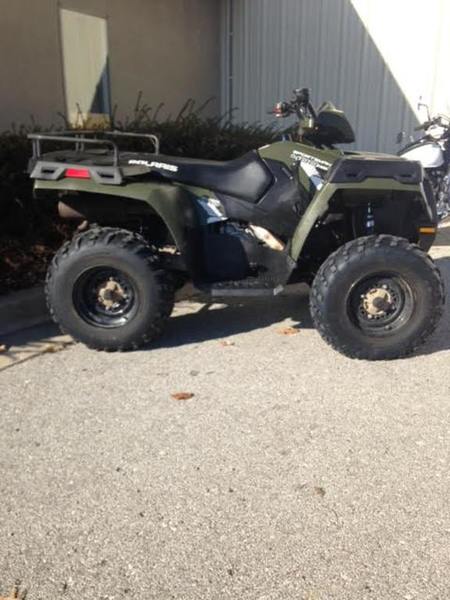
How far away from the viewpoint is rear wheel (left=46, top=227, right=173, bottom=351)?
3910 mm

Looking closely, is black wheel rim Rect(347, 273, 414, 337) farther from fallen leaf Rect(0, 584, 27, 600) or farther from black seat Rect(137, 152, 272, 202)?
fallen leaf Rect(0, 584, 27, 600)

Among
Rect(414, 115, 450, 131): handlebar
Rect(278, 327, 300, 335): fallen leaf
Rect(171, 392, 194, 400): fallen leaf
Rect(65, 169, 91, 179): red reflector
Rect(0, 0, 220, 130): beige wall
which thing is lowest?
Rect(171, 392, 194, 400): fallen leaf

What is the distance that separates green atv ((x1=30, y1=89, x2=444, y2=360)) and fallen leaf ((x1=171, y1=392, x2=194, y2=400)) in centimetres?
68

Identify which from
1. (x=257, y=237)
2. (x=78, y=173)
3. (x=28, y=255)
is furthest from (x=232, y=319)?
(x=28, y=255)

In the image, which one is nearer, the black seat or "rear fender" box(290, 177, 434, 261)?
"rear fender" box(290, 177, 434, 261)

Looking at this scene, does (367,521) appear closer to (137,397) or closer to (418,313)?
(137,397)

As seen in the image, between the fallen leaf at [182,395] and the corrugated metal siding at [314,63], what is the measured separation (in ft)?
23.1

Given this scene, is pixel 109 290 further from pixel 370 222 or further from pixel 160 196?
pixel 370 222

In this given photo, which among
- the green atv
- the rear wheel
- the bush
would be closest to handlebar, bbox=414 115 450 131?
the bush

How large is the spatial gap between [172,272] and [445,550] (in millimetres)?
2553

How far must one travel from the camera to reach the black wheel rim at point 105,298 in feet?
13.1

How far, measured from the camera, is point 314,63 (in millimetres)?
9406

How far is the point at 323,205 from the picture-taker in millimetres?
3818

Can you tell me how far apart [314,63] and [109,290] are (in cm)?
694
